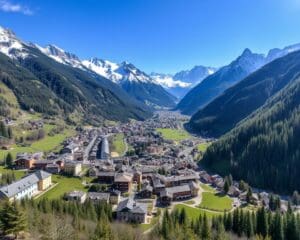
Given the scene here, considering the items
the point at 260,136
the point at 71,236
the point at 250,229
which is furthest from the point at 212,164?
the point at 71,236

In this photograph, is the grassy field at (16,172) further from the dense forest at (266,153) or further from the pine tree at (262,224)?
the pine tree at (262,224)

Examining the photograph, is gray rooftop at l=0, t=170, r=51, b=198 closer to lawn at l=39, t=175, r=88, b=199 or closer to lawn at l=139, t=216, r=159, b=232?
lawn at l=39, t=175, r=88, b=199

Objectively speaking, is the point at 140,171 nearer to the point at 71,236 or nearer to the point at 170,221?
the point at 170,221

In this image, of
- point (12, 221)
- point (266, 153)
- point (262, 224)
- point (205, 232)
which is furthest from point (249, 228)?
point (266, 153)

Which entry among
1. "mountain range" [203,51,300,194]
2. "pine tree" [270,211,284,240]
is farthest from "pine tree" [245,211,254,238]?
"mountain range" [203,51,300,194]

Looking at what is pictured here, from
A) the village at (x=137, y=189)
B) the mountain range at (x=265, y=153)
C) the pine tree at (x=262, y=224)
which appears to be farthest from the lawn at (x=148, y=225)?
the mountain range at (x=265, y=153)
